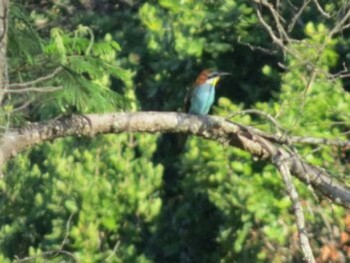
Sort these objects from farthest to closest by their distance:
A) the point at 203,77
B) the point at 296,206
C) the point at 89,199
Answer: the point at 203,77, the point at 89,199, the point at 296,206

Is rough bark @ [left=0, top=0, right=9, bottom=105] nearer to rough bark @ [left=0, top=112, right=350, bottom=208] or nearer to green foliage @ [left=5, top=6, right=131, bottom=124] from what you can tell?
green foliage @ [left=5, top=6, right=131, bottom=124]

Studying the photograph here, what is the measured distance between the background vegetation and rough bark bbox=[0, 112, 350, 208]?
0.35 ft

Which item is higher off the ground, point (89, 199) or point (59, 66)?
point (59, 66)

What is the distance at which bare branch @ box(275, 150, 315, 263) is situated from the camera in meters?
4.90

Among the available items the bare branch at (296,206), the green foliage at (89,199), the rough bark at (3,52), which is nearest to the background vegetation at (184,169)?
the green foliage at (89,199)

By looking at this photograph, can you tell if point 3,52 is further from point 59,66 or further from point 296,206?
point 296,206

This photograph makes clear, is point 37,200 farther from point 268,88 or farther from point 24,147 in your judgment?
point 24,147

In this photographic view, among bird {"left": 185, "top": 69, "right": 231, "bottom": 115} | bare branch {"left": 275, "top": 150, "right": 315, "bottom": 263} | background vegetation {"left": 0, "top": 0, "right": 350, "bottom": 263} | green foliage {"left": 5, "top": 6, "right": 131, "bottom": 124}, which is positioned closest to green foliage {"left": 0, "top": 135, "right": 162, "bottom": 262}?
background vegetation {"left": 0, "top": 0, "right": 350, "bottom": 263}

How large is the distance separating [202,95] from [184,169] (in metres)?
0.54

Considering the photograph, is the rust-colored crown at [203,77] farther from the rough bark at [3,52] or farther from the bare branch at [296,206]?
the rough bark at [3,52]

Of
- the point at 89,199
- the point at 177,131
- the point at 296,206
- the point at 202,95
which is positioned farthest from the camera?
the point at 202,95

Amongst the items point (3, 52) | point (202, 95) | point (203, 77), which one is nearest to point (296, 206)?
point (3, 52)

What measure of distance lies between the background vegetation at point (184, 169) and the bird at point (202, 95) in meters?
0.11

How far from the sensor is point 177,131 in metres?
5.58
